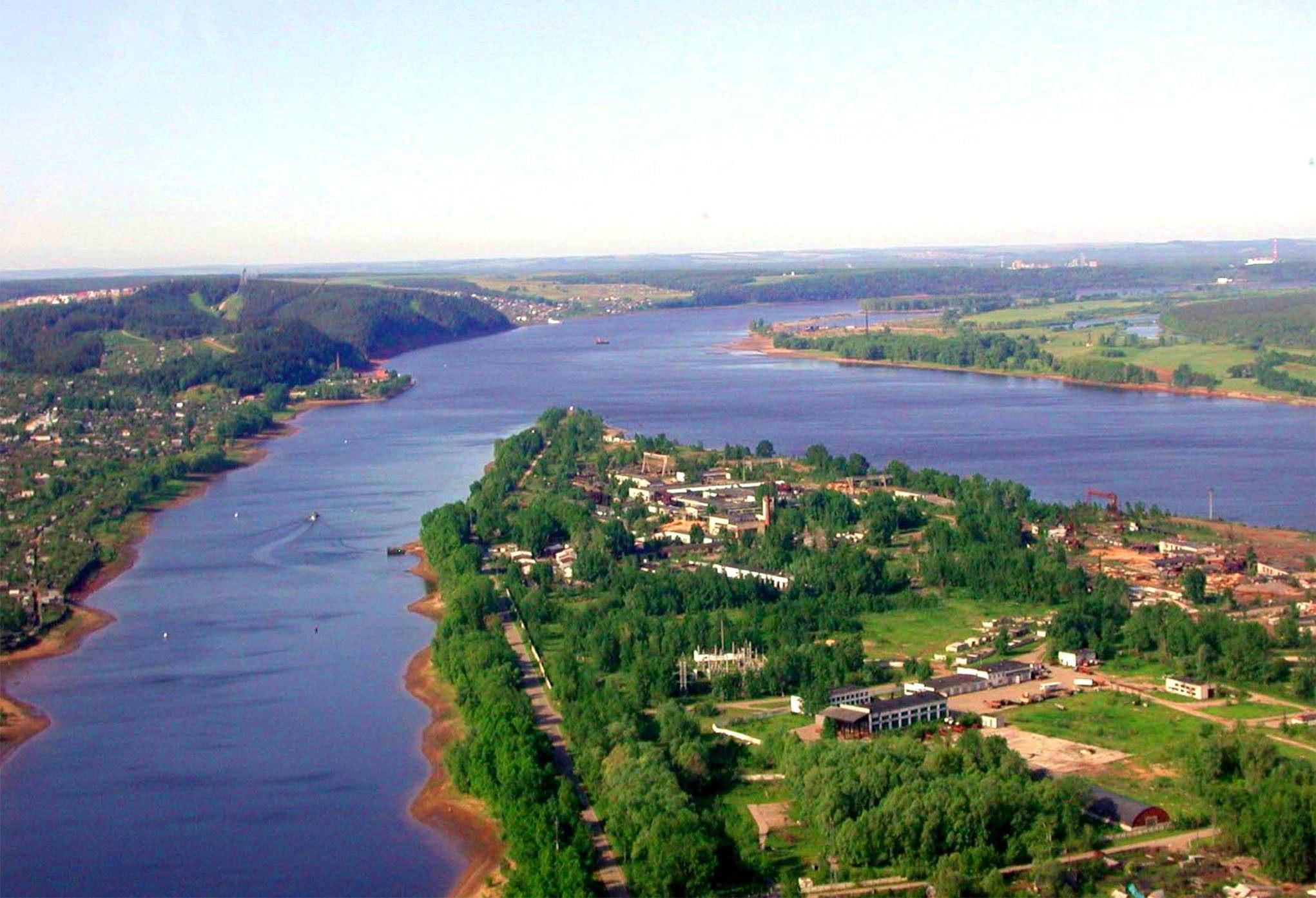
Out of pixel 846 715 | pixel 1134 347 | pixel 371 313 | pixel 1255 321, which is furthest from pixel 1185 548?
pixel 371 313

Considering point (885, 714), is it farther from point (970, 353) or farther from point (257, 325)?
point (257, 325)

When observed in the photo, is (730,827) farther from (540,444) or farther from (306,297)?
(306,297)

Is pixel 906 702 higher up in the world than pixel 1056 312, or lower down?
higher up

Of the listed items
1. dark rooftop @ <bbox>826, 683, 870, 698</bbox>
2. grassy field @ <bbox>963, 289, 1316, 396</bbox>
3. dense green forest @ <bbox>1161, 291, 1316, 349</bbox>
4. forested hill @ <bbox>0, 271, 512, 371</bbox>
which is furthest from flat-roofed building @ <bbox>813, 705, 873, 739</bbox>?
dense green forest @ <bbox>1161, 291, 1316, 349</bbox>

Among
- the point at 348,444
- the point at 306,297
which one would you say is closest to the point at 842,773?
the point at 348,444

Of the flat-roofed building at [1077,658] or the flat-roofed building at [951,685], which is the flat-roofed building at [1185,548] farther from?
the flat-roofed building at [951,685]

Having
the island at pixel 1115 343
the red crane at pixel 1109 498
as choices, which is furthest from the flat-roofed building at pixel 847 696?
the island at pixel 1115 343
